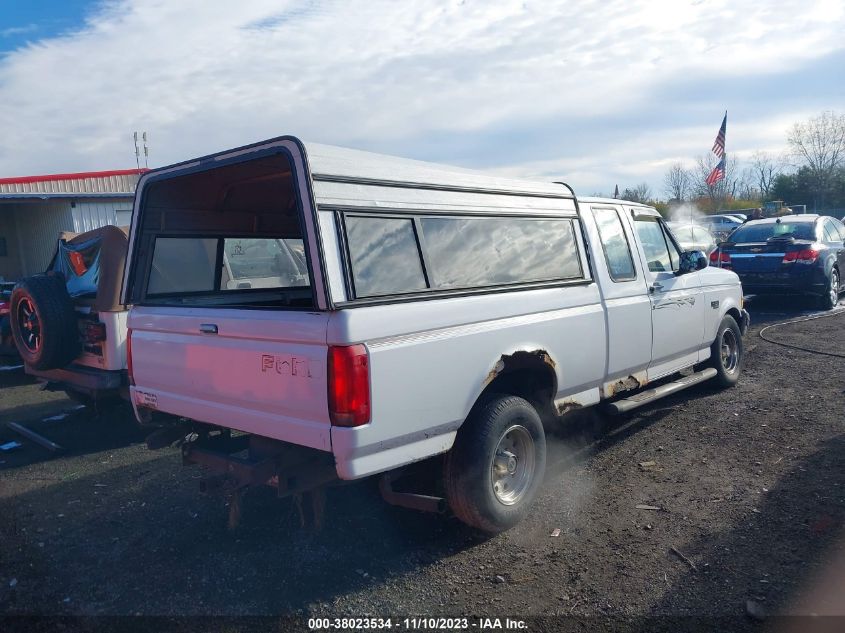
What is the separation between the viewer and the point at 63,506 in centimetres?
484

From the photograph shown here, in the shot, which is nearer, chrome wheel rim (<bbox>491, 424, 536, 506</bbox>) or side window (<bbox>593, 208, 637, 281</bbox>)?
chrome wheel rim (<bbox>491, 424, 536, 506</bbox>)

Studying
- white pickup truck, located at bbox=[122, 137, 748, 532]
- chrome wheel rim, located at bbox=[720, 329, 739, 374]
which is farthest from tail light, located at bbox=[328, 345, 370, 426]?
chrome wheel rim, located at bbox=[720, 329, 739, 374]

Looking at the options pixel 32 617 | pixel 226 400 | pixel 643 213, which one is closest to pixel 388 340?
pixel 226 400

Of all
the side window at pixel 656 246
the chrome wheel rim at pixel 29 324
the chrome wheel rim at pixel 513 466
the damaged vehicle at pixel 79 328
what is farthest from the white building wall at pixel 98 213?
the chrome wheel rim at pixel 513 466

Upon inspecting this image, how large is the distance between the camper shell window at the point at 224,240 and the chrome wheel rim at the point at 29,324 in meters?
2.20

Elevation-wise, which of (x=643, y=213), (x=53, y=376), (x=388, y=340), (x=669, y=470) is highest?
(x=643, y=213)

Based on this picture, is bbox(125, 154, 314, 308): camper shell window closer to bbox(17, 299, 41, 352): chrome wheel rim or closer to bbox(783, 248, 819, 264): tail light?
bbox(17, 299, 41, 352): chrome wheel rim

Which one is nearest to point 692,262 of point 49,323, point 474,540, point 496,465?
point 496,465

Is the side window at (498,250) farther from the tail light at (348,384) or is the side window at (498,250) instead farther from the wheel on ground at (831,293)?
the wheel on ground at (831,293)

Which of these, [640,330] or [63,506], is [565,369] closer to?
[640,330]

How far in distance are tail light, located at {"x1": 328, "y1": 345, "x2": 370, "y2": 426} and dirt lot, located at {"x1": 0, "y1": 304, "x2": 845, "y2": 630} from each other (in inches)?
40.9

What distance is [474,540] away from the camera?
414cm

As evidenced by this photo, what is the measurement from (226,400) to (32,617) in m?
1.44

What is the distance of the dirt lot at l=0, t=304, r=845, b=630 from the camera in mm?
3480
